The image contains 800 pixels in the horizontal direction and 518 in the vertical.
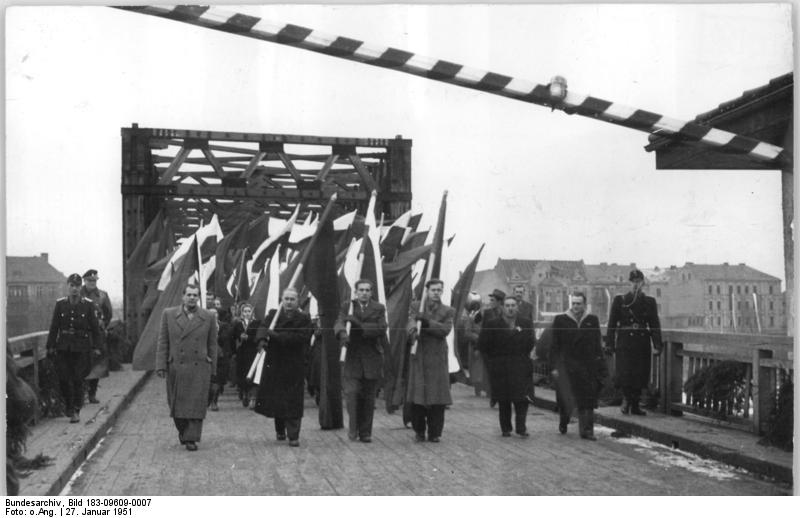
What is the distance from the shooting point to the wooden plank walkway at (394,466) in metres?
9.81

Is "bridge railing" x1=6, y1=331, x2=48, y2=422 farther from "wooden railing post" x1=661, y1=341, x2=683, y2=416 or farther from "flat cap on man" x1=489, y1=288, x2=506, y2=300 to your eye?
"wooden railing post" x1=661, y1=341, x2=683, y2=416

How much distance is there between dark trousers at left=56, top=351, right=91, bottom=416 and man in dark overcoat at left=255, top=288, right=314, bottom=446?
244cm

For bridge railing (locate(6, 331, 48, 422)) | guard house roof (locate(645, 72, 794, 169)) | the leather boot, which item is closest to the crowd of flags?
bridge railing (locate(6, 331, 48, 422))

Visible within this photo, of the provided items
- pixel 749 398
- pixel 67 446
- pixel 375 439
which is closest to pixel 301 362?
pixel 375 439

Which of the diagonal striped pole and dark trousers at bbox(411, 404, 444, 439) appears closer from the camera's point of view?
the diagonal striped pole

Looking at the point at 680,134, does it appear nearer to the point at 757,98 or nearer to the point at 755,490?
the point at 757,98

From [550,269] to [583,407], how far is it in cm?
160

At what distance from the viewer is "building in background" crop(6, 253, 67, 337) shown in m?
10.4

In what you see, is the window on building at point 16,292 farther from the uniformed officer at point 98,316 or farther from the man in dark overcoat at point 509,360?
the man in dark overcoat at point 509,360

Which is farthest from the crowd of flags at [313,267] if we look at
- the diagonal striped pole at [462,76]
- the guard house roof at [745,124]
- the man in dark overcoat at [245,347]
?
the diagonal striped pole at [462,76]

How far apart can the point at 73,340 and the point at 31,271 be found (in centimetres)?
A: 286

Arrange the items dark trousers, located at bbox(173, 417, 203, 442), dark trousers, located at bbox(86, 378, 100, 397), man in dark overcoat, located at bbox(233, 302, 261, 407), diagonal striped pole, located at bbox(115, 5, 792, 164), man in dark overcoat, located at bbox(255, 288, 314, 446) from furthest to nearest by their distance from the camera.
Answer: man in dark overcoat, located at bbox(233, 302, 261, 407), dark trousers, located at bbox(86, 378, 100, 397), man in dark overcoat, located at bbox(255, 288, 314, 446), dark trousers, located at bbox(173, 417, 203, 442), diagonal striped pole, located at bbox(115, 5, 792, 164)

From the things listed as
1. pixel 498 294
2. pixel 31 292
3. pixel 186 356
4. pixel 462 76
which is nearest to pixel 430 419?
pixel 498 294

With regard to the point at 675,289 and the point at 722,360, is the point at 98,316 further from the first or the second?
the point at 722,360
